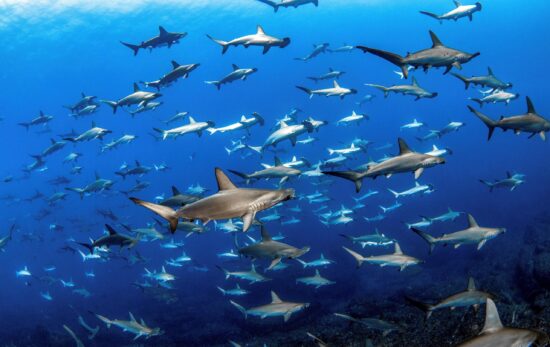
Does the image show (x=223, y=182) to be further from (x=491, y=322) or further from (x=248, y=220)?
(x=491, y=322)

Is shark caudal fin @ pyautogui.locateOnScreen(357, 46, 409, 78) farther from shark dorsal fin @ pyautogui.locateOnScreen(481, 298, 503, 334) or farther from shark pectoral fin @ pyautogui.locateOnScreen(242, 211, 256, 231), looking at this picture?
shark dorsal fin @ pyautogui.locateOnScreen(481, 298, 503, 334)

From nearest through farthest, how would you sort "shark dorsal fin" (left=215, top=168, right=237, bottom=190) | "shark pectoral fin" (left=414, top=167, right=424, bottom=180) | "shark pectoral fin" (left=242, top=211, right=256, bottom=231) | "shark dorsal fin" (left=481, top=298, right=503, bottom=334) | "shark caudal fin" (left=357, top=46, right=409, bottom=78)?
"shark dorsal fin" (left=481, top=298, right=503, bottom=334), "shark pectoral fin" (left=242, top=211, right=256, bottom=231), "shark dorsal fin" (left=215, top=168, right=237, bottom=190), "shark caudal fin" (left=357, top=46, right=409, bottom=78), "shark pectoral fin" (left=414, top=167, right=424, bottom=180)

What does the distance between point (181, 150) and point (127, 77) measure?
89.4m

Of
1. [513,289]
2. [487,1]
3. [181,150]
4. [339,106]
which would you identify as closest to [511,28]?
[487,1]

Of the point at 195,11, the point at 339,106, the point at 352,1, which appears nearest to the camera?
the point at 195,11

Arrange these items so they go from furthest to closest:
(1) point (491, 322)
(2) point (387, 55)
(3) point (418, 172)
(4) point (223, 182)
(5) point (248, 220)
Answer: (3) point (418, 172), (2) point (387, 55), (4) point (223, 182), (5) point (248, 220), (1) point (491, 322)

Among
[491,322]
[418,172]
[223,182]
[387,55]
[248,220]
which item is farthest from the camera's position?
[418,172]

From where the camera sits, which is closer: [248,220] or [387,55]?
[248,220]

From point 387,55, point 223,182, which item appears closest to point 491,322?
point 223,182

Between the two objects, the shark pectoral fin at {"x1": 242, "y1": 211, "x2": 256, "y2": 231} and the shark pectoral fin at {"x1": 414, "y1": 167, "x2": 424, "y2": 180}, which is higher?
the shark pectoral fin at {"x1": 242, "y1": 211, "x2": 256, "y2": 231}

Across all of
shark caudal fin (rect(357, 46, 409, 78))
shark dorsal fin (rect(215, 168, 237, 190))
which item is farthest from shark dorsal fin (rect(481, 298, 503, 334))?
shark caudal fin (rect(357, 46, 409, 78))

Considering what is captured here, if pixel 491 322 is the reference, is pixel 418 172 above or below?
below

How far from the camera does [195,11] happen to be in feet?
169

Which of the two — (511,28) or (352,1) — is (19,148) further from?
(511,28)
